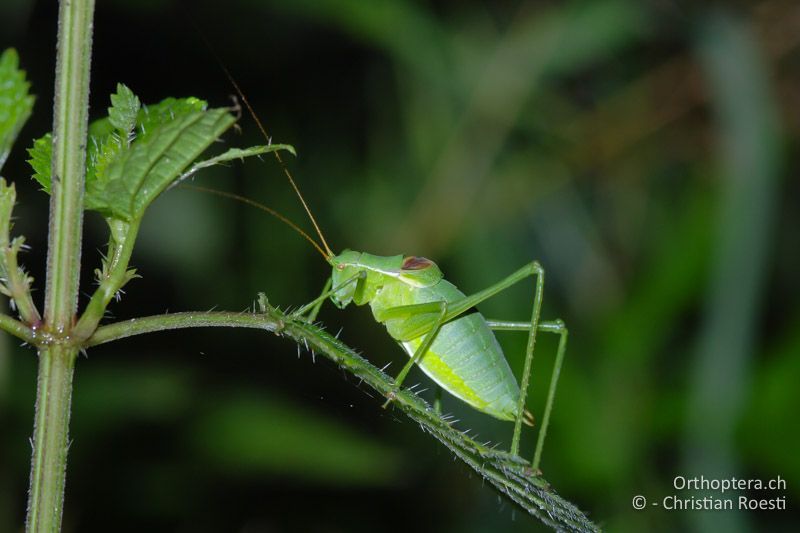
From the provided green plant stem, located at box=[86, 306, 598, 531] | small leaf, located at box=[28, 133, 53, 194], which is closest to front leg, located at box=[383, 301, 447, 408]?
green plant stem, located at box=[86, 306, 598, 531]

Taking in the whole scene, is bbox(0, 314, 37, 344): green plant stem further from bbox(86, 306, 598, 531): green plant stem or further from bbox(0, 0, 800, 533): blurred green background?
bbox(0, 0, 800, 533): blurred green background

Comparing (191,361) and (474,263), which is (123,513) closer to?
(191,361)

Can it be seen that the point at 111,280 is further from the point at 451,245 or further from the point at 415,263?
the point at 451,245

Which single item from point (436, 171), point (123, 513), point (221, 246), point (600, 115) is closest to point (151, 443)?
point (123, 513)

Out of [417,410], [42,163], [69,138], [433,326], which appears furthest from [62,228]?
[433,326]

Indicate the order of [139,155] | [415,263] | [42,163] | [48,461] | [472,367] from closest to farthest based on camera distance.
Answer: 1. [48,461]
2. [139,155]
3. [42,163]
4. [472,367]
5. [415,263]

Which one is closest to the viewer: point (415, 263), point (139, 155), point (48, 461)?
point (48, 461)

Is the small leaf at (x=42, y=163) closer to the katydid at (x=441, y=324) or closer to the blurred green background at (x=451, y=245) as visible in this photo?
the katydid at (x=441, y=324)
